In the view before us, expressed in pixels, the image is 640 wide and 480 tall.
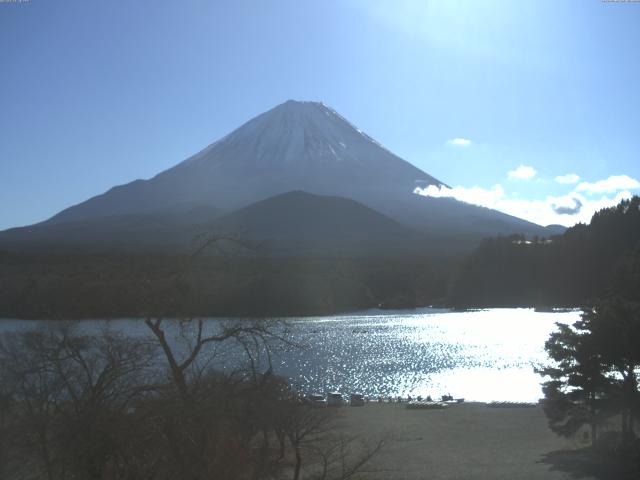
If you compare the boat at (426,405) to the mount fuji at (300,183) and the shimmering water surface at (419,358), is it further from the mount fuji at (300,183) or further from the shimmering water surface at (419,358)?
the mount fuji at (300,183)

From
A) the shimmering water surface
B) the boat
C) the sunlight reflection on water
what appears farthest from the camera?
the sunlight reflection on water

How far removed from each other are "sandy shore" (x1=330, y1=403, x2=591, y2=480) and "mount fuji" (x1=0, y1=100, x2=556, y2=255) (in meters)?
57.4

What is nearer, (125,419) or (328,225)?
(125,419)

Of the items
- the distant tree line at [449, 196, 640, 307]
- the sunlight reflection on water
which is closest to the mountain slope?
the distant tree line at [449, 196, 640, 307]

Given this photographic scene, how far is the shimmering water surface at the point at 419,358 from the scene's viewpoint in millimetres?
21156

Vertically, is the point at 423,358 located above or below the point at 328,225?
below

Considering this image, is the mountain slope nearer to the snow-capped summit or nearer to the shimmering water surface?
the snow-capped summit

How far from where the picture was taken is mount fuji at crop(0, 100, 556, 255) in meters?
85.7

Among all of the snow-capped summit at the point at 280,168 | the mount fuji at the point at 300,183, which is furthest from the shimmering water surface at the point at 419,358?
the snow-capped summit at the point at 280,168

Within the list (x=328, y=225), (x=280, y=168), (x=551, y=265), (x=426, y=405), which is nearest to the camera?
(x=426, y=405)

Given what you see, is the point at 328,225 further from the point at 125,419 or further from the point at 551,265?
the point at 125,419

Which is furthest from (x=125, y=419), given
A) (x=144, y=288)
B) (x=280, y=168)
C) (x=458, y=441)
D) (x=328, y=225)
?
(x=280, y=168)

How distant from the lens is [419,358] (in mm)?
27906

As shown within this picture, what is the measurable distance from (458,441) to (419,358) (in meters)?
14.5
